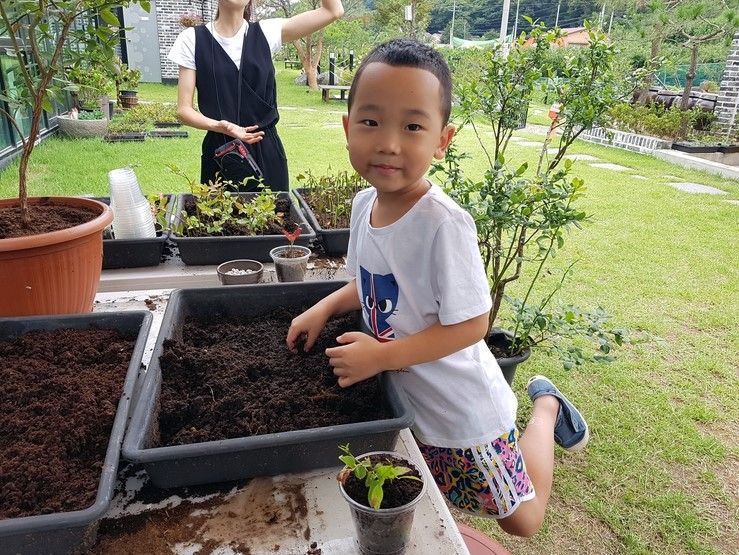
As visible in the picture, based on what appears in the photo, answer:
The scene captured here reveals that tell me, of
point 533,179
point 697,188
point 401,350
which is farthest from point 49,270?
point 697,188

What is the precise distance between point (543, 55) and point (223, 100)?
157cm

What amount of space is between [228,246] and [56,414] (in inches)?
42.5

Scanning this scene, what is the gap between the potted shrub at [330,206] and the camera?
222 centimetres

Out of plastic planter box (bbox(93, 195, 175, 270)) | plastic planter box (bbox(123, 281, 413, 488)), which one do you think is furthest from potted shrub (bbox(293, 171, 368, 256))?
plastic planter box (bbox(123, 281, 413, 488))

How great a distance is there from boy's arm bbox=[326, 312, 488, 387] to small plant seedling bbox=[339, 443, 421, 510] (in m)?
0.23

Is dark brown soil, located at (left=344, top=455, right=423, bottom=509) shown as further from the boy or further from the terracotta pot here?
the terracotta pot

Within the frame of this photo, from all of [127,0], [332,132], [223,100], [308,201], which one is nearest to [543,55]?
[308,201]

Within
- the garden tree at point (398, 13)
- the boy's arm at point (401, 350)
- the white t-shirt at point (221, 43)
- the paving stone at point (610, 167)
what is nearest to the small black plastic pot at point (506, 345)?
the boy's arm at point (401, 350)

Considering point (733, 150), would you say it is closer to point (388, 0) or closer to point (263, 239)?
point (263, 239)

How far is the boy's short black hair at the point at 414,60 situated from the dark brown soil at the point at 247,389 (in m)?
0.64

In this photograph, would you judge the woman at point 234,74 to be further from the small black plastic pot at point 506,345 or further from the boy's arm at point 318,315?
the small black plastic pot at point 506,345

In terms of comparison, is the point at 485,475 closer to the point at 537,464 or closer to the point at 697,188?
the point at 537,464

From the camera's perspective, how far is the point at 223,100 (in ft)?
8.69

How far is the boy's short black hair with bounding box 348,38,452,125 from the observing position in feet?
3.54
